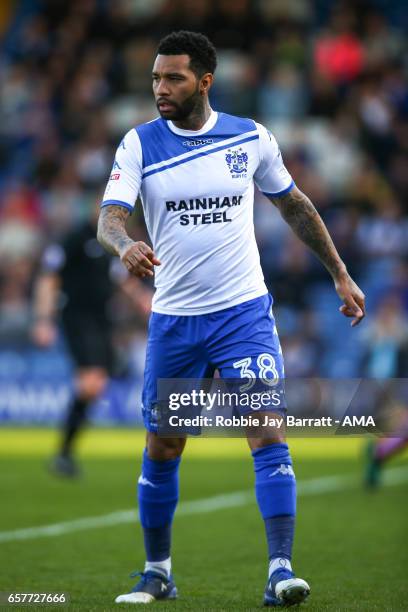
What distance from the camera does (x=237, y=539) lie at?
311 inches

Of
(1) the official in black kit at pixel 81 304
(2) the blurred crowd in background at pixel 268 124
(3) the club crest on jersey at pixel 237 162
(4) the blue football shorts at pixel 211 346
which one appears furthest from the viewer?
(2) the blurred crowd in background at pixel 268 124

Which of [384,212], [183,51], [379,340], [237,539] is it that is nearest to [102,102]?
[384,212]

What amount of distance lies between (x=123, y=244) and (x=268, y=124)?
14.3m

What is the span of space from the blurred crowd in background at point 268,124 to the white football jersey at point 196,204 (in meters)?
9.22

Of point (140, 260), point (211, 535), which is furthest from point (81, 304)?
point (140, 260)

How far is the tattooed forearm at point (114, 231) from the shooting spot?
527cm

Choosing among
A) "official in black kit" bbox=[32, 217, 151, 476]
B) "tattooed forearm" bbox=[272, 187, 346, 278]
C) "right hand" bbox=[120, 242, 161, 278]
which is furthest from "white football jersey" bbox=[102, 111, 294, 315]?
"official in black kit" bbox=[32, 217, 151, 476]

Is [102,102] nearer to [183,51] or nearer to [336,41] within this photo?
[336,41]

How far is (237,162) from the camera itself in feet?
18.9

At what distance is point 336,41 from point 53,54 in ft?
16.4

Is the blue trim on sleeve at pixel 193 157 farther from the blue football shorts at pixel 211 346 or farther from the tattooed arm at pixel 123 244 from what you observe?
the blue football shorts at pixel 211 346

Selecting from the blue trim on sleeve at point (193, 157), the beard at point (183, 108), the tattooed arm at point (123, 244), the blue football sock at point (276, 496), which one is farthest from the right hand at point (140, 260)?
the blue football sock at point (276, 496)

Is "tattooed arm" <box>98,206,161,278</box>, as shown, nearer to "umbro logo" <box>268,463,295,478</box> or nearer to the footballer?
the footballer

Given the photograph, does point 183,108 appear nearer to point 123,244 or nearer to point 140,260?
point 123,244
